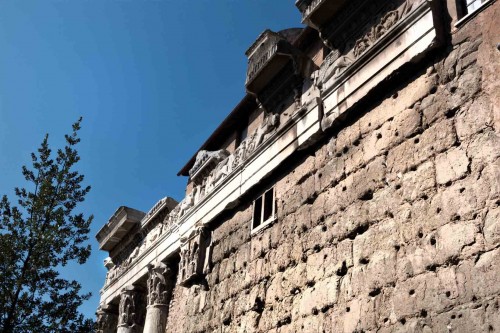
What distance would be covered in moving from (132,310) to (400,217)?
796 centimetres

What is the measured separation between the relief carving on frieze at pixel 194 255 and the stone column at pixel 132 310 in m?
3.13

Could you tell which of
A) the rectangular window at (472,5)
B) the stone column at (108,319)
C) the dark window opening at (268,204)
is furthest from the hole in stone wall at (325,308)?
the stone column at (108,319)

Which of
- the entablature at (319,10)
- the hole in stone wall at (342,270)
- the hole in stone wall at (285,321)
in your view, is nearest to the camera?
the hole in stone wall at (342,270)

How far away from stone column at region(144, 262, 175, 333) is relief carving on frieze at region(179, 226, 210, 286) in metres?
1.25

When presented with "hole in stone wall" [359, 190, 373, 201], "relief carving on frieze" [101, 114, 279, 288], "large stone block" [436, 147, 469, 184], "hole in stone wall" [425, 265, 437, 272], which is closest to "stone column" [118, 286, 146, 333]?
"relief carving on frieze" [101, 114, 279, 288]

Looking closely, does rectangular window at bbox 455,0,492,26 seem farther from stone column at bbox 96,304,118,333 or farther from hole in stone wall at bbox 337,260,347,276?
stone column at bbox 96,304,118,333

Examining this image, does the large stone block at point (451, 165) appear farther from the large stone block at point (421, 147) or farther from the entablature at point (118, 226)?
the entablature at point (118, 226)

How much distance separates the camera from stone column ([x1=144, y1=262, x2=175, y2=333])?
9078mm

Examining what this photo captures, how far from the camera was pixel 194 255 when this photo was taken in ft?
26.3

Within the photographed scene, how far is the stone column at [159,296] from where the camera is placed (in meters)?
9.08

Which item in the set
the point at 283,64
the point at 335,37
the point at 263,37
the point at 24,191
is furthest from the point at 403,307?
the point at 24,191

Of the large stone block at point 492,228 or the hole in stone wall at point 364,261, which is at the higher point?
the hole in stone wall at point 364,261

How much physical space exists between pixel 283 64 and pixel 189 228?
328 cm

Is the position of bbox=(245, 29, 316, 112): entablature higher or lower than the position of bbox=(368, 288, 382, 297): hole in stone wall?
higher
